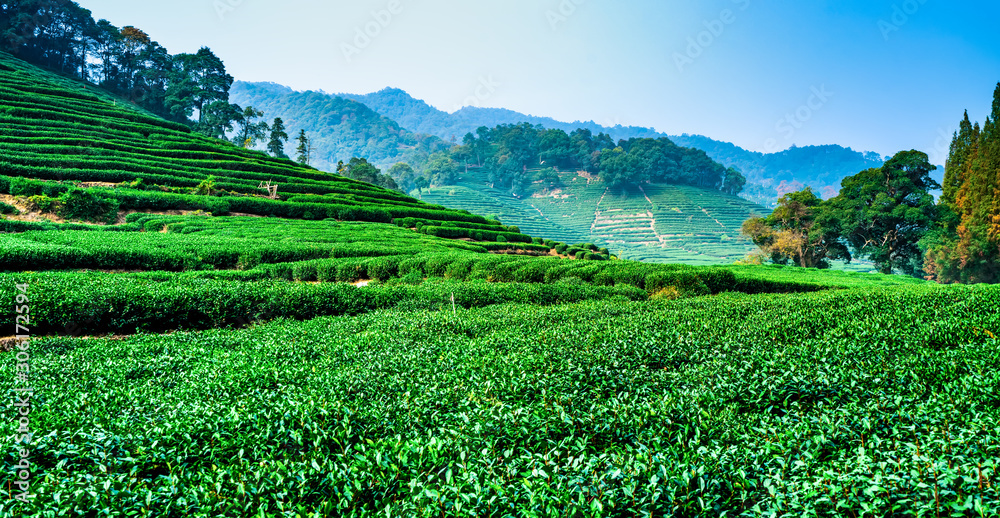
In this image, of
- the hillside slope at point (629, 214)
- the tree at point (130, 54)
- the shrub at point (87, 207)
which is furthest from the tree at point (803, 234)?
the tree at point (130, 54)

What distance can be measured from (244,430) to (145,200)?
102ft

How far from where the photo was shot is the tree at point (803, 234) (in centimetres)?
3925

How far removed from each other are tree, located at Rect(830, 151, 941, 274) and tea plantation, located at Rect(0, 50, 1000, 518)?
3324 centimetres

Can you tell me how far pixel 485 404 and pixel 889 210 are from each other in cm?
4512

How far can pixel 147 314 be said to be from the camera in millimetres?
11141

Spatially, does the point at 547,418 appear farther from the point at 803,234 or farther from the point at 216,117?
the point at 216,117

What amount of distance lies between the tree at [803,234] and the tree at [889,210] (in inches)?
40.1

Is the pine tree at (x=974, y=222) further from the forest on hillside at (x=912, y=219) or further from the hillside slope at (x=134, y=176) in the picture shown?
the hillside slope at (x=134, y=176)

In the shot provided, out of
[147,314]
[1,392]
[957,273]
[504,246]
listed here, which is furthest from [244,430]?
[957,273]

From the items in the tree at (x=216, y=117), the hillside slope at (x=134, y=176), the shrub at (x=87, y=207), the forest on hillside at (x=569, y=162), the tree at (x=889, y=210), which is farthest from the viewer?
the forest on hillside at (x=569, y=162)

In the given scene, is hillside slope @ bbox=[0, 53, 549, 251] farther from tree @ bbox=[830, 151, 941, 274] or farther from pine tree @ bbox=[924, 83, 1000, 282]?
pine tree @ bbox=[924, 83, 1000, 282]

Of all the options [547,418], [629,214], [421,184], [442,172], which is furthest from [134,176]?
[442,172]

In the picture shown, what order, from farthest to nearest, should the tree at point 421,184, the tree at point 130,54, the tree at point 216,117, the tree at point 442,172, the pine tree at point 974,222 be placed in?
the tree at point 442,172
the tree at point 421,184
the tree at point 130,54
the tree at point 216,117
the pine tree at point 974,222

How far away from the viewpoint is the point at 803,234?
40750 millimetres
